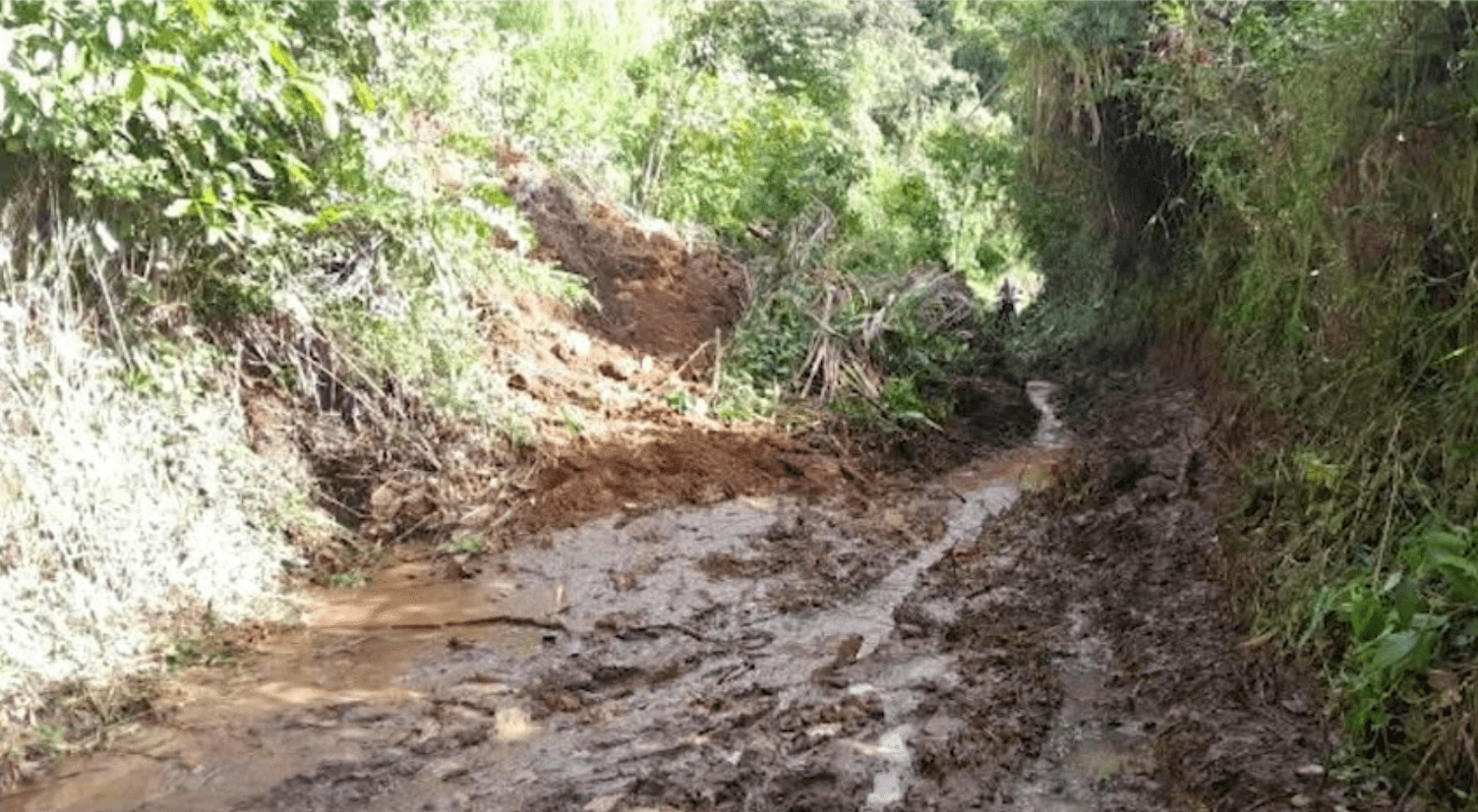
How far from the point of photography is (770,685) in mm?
4402

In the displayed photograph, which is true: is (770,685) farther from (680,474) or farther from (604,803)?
(680,474)

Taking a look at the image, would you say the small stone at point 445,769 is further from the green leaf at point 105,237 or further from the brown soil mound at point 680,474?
the green leaf at point 105,237

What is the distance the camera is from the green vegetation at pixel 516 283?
12.9ft

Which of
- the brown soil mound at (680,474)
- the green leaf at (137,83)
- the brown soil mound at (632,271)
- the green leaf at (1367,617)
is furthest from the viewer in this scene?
the brown soil mound at (632,271)

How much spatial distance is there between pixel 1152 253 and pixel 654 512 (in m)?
6.47

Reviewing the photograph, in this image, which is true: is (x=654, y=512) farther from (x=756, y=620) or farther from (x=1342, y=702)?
(x=1342, y=702)

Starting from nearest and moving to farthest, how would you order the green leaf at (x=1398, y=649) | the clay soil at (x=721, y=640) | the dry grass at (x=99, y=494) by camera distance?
1. the green leaf at (x=1398, y=649)
2. the clay soil at (x=721, y=640)
3. the dry grass at (x=99, y=494)

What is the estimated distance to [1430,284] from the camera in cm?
404

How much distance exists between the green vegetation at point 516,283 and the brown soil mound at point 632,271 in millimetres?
363

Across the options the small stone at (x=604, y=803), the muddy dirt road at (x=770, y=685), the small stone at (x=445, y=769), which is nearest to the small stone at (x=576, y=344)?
the muddy dirt road at (x=770, y=685)

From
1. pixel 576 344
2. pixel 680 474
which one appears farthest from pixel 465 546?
pixel 576 344

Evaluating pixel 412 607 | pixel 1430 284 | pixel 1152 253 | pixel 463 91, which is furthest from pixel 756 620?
Answer: pixel 1152 253

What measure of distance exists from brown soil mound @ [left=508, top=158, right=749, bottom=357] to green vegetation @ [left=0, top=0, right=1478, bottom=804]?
363mm

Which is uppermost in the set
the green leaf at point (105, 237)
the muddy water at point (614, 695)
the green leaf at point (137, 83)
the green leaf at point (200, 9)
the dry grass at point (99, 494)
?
the green leaf at point (200, 9)
